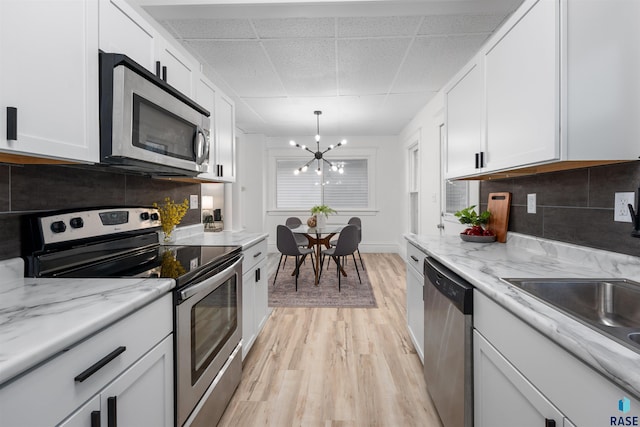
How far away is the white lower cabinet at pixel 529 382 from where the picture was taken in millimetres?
625

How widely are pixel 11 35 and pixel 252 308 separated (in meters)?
1.89

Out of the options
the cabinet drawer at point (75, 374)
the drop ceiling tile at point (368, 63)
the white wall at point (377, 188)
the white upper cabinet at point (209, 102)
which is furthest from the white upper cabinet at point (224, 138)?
the white wall at point (377, 188)

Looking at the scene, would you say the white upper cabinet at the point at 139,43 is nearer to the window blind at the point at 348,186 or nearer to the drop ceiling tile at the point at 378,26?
the drop ceiling tile at the point at 378,26

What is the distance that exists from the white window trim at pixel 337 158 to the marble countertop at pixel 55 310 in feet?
18.0

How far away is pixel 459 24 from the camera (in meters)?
2.46

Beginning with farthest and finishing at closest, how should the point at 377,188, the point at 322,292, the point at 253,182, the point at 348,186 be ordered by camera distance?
the point at 348,186
the point at 377,188
the point at 253,182
the point at 322,292

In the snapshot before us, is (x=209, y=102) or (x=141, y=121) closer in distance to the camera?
(x=141, y=121)

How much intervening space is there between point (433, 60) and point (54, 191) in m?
3.22

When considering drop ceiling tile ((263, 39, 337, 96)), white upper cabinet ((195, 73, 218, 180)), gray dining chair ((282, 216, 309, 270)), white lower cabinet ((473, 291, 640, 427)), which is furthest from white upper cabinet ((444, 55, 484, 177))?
gray dining chair ((282, 216, 309, 270))

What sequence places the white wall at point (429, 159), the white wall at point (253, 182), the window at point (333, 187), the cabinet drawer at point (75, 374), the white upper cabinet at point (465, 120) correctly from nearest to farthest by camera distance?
the cabinet drawer at point (75, 374) < the white upper cabinet at point (465, 120) < the white wall at point (429, 159) < the white wall at point (253, 182) < the window at point (333, 187)

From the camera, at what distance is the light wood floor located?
170 cm

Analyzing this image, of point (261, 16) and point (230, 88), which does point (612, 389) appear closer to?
point (261, 16)

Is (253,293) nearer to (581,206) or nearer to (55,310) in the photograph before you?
(55,310)

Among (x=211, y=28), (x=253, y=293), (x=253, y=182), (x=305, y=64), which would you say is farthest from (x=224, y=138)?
(x=253, y=182)
